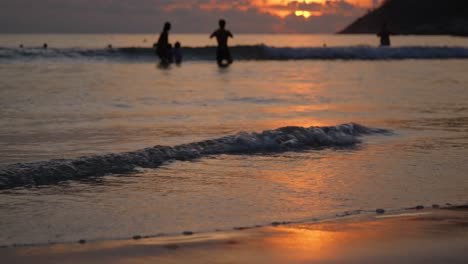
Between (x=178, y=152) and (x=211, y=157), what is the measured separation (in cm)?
37

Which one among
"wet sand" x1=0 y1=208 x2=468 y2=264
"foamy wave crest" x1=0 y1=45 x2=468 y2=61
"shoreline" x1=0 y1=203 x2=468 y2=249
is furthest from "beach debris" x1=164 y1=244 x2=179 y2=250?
"foamy wave crest" x1=0 y1=45 x2=468 y2=61

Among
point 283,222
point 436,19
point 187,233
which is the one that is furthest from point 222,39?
point 436,19

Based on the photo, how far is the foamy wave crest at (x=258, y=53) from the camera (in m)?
36.9

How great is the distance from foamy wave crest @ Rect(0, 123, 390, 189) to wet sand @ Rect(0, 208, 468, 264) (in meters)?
2.38

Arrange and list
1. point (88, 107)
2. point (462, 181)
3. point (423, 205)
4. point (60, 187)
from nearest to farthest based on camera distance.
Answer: point (423, 205)
point (60, 187)
point (462, 181)
point (88, 107)

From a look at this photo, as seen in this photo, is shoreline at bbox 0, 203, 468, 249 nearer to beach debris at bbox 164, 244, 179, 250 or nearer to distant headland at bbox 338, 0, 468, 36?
beach debris at bbox 164, 244, 179, 250

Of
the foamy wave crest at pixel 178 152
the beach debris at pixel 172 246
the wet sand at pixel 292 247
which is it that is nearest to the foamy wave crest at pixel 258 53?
the foamy wave crest at pixel 178 152

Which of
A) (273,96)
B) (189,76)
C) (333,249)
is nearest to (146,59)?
(189,76)

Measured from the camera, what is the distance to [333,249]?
201 inches

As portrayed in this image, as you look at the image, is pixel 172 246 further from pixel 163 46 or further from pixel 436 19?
pixel 436 19

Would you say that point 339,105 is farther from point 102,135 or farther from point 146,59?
point 146,59

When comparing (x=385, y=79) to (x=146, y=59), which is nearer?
(x=385, y=79)

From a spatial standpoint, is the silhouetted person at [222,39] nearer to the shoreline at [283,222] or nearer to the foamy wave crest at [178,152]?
the foamy wave crest at [178,152]

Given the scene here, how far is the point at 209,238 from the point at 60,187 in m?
2.28
